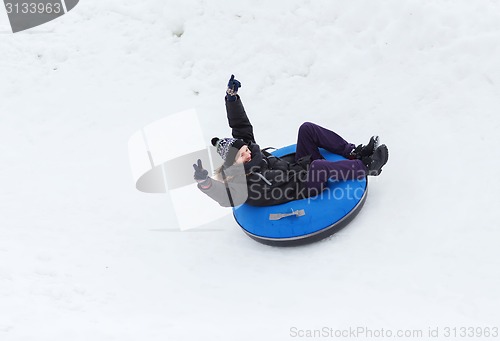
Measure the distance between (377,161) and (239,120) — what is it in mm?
1388

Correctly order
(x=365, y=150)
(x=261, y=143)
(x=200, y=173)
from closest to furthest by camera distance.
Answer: (x=200, y=173) → (x=365, y=150) → (x=261, y=143)

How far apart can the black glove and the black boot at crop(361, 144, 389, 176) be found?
4.64 feet

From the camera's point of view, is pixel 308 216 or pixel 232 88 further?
pixel 232 88

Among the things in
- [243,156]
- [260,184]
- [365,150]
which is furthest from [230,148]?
[365,150]

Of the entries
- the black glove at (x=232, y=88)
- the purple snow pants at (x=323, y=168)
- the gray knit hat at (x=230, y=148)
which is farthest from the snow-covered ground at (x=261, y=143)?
the black glove at (x=232, y=88)

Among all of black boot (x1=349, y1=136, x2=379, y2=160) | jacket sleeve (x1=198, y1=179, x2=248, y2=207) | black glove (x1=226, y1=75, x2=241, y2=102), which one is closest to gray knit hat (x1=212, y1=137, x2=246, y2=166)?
jacket sleeve (x1=198, y1=179, x2=248, y2=207)

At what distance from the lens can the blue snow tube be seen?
14.7 feet

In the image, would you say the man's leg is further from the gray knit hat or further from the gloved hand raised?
the gloved hand raised

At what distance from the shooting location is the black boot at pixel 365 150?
490 cm

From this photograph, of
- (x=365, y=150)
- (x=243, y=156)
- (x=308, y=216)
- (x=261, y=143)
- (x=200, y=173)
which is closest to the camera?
(x=200, y=173)

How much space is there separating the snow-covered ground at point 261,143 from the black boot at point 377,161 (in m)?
0.29

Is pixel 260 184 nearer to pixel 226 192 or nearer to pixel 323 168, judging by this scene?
pixel 226 192

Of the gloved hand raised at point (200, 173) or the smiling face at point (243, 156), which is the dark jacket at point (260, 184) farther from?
the gloved hand raised at point (200, 173)

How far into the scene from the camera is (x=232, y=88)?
4.96m
